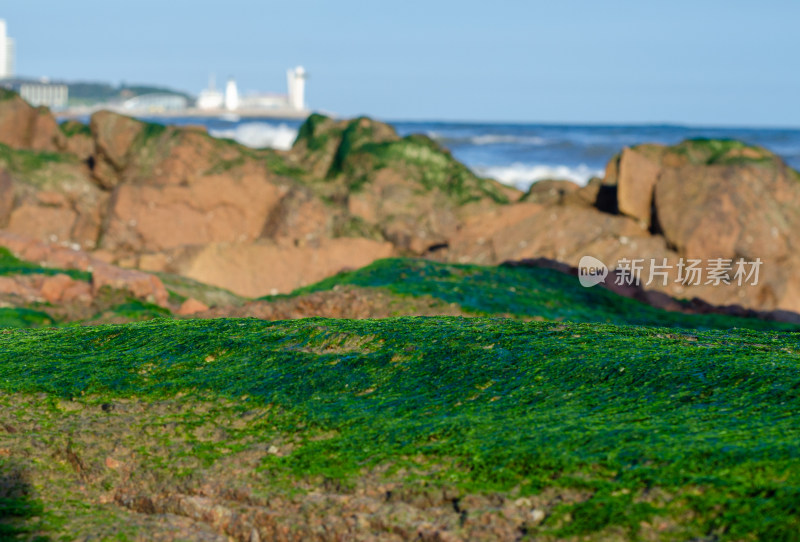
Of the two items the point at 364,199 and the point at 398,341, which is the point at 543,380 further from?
the point at 364,199

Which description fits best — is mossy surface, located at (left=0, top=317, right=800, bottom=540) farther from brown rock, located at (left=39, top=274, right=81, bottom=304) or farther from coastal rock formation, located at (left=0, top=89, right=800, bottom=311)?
coastal rock formation, located at (left=0, top=89, right=800, bottom=311)

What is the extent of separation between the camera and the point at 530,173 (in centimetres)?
5716

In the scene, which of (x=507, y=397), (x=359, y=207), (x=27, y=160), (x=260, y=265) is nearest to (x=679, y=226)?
(x=359, y=207)

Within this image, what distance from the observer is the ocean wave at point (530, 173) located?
180 ft

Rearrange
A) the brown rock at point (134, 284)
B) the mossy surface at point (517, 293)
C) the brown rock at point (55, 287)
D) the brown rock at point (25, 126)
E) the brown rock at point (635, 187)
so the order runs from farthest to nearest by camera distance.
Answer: the brown rock at point (25, 126), the brown rock at point (635, 187), the brown rock at point (134, 284), the brown rock at point (55, 287), the mossy surface at point (517, 293)

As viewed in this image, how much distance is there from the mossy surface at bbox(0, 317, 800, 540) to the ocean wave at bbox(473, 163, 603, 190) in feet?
151

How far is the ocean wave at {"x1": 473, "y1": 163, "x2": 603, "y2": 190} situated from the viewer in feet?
180

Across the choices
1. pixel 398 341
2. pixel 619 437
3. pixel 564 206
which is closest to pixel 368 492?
pixel 619 437

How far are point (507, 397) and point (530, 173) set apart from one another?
5187cm

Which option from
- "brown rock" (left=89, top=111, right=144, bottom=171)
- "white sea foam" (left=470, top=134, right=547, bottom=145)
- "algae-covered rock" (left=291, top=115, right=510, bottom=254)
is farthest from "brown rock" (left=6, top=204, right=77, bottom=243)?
"white sea foam" (left=470, top=134, right=547, bottom=145)

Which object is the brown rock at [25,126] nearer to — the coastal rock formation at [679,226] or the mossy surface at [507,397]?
the coastal rock formation at [679,226]

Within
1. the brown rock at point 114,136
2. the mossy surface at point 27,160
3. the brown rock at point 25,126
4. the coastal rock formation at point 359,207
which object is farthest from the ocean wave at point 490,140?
the mossy surface at point 27,160

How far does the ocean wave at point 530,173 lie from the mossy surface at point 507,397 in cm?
4613

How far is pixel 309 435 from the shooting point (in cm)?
598
